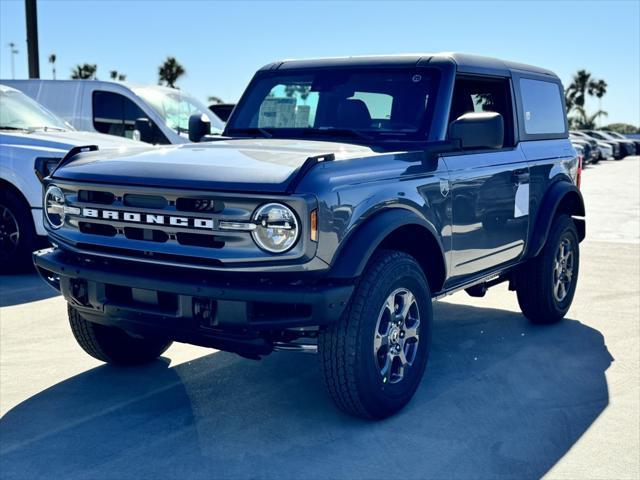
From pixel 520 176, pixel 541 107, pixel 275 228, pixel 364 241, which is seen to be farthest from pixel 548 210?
pixel 275 228

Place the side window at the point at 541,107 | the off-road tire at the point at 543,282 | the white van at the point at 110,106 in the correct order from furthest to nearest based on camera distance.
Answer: the white van at the point at 110,106 < the off-road tire at the point at 543,282 < the side window at the point at 541,107

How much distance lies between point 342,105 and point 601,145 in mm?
39400

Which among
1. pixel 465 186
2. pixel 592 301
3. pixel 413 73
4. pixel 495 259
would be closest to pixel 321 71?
pixel 413 73

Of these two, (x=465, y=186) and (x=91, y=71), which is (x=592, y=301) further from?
(x=91, y=71)

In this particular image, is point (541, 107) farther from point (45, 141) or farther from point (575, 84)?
point (575, 84)

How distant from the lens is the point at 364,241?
371 cm

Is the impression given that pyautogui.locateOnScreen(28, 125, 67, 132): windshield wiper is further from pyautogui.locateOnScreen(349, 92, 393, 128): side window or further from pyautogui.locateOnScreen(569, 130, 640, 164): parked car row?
pyautogui.locateOnScreen(569, 130, 640, 164): parked car row

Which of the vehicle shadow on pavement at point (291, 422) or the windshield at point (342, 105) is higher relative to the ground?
the windshield at point (342, 105)

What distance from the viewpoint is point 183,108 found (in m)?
11.2

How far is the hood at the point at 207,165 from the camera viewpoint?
11.6 ft

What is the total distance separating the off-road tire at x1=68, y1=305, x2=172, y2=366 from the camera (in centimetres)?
461

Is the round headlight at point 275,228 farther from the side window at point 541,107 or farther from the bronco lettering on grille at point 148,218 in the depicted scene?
the side window at point 541,107

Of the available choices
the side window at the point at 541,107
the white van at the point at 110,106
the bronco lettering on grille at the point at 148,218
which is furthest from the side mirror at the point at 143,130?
the bronco lettering on grille at the point at 148,218

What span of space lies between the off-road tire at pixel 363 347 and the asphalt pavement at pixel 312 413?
0.15m
